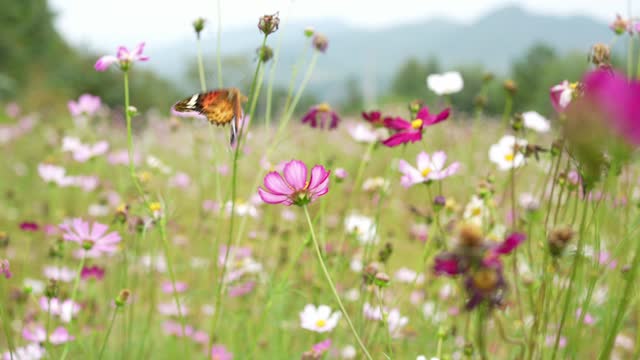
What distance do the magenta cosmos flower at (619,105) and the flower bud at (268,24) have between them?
1.25ft

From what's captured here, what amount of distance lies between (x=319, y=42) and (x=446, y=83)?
0.27m

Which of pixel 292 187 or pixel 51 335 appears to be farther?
pixel 51 335

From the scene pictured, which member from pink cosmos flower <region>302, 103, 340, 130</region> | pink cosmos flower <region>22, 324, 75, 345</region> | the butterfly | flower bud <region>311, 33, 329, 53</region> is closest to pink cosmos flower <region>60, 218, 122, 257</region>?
pink cosmos flower <region>22, 324, 75, 345</region>

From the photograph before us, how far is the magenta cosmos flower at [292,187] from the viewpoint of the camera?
0.53 m

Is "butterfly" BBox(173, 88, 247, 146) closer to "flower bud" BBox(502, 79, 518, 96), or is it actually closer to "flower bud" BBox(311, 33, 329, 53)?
"flower bud" BBox(311, 33, 329, 53)

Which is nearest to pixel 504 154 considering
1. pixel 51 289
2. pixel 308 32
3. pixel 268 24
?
pixel 308 32

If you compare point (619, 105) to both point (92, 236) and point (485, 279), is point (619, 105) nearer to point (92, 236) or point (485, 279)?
point (485, 279)

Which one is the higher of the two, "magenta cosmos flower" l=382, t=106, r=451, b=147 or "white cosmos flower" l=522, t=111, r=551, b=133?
"white cosmos flower" l=522, t=111, r=551, b=133

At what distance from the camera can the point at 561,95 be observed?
66 centimetres

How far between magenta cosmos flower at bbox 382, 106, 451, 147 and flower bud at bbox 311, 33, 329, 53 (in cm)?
35

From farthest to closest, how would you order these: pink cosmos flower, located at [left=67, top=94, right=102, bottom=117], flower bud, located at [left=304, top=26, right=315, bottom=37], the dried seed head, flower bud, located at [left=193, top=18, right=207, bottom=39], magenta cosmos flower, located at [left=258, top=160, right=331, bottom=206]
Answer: pink cosmos flower, located at [left=67, top=94, right=102, bottom=117] < flower bud, located at [left=304, top=26, right=315, bottom=37] < flower bud, located at [left=193, top=18, right=207, bottom=39] < magenta cosmos flower, located at [left=258, top=160, right=331, bottom=206] < the dried seed head

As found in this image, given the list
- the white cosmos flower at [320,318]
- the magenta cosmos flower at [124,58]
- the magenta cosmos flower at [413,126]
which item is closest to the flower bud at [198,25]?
the magenta cosmos flower at [124,58]

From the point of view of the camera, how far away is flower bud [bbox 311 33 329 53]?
1.04 m

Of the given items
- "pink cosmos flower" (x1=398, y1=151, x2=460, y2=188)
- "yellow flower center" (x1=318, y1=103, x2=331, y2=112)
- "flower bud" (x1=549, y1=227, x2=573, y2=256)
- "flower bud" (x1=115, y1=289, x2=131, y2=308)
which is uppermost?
"yellow flower center" (x1=318, y1=103, x2=331, y2=112)
